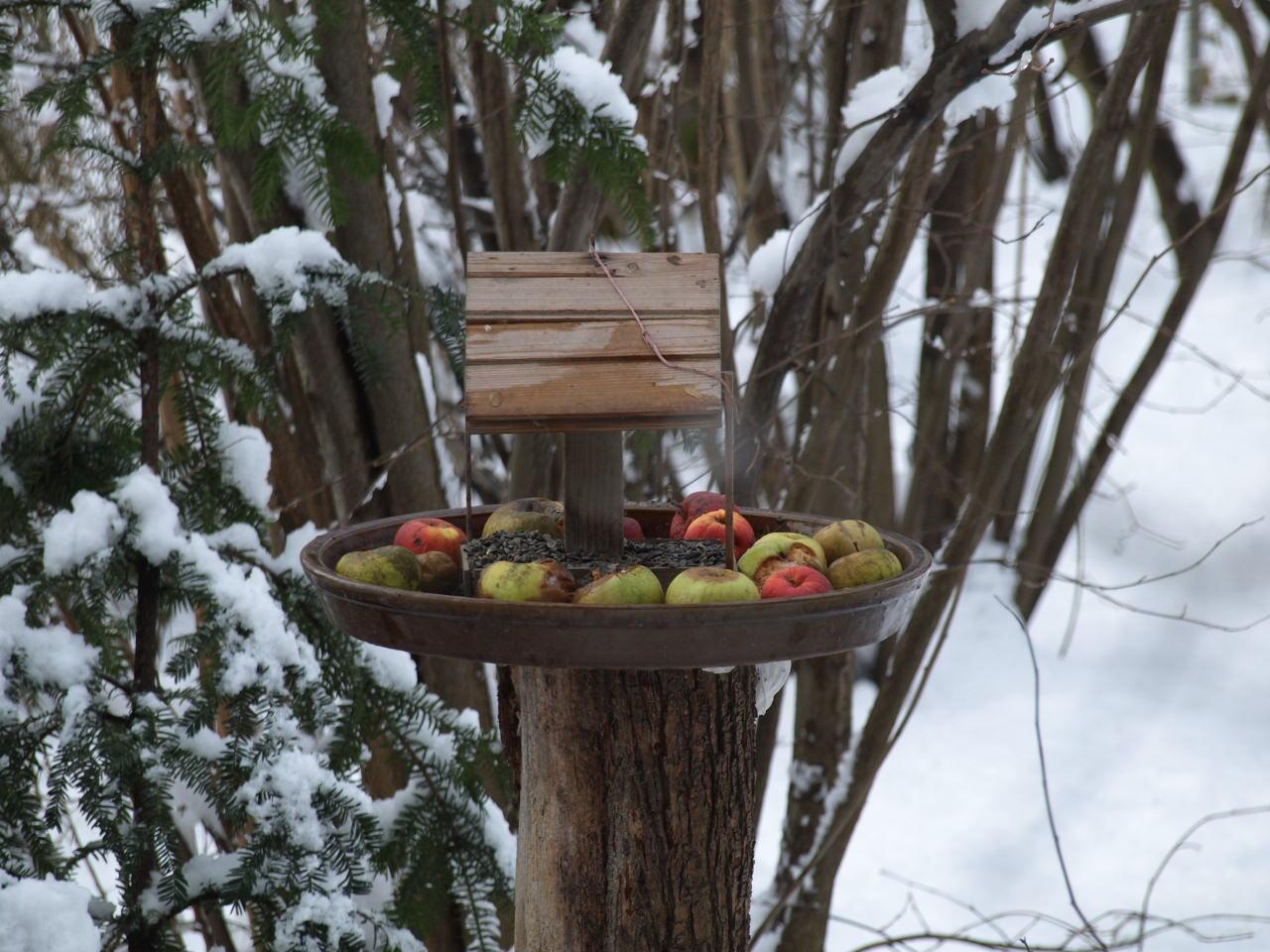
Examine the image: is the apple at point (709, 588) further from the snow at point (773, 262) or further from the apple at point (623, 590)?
the snow at point (773, 262)

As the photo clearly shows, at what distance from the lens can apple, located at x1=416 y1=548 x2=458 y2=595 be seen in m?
1.37

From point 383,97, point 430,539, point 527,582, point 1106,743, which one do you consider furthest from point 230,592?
point 1106,743

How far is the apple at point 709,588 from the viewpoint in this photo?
3.82 feet

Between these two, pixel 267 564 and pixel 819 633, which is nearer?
pixel 819 633

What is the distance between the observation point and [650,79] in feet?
9.71

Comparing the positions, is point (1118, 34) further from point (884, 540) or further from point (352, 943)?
point (352, 943)

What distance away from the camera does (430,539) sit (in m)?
1.42

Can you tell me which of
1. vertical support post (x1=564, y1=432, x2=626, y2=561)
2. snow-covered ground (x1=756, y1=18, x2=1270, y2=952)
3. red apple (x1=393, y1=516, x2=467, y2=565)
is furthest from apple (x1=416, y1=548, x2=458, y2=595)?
snow-covered ground (x1=756, y1=18, x2=1270, y2=952)

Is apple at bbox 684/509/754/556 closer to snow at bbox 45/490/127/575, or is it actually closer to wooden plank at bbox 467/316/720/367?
wooden plank at bbox 467/316/720/367

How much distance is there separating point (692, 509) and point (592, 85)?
2.23ft

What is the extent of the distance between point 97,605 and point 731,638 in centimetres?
91

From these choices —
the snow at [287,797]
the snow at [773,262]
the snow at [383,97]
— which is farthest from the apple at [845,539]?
the snow at [383,97]

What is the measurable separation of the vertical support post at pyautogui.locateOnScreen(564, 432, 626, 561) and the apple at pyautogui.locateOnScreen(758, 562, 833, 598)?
0.25 meters

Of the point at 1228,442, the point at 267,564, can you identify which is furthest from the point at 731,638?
the point at 1228,442
